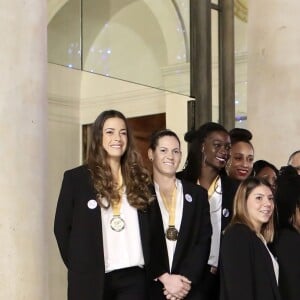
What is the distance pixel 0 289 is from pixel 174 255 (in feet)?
3.06

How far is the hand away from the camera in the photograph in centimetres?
425

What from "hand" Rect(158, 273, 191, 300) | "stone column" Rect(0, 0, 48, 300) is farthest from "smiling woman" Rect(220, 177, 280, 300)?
"stone column" Rect(0, 0, 48, 300)

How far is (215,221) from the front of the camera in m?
4.66

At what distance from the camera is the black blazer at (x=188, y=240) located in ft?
13.9


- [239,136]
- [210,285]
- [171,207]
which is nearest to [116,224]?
[171,207]

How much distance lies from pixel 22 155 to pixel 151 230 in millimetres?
795

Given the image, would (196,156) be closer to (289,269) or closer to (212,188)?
(212,188)

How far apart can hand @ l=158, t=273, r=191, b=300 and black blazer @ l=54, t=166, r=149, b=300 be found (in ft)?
0.69

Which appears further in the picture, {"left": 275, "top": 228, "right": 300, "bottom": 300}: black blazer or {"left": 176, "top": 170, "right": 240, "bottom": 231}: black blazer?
{"left": 176, "top": 170, "right": 240, "bottom": 231}: black blazer

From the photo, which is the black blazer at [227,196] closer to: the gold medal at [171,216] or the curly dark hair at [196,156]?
the curly dark hair at [196,156]

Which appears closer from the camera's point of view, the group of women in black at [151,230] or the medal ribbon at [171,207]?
the group of women in black at [151,230]

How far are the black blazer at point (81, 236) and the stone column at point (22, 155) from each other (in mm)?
226

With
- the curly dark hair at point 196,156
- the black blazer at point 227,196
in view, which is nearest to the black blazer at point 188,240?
the black blazer at point 227,196

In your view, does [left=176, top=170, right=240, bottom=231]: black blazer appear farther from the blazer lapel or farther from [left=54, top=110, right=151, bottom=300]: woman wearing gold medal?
[left=54, top=110, right=151, bottom=300]: woman wearing gold medal
